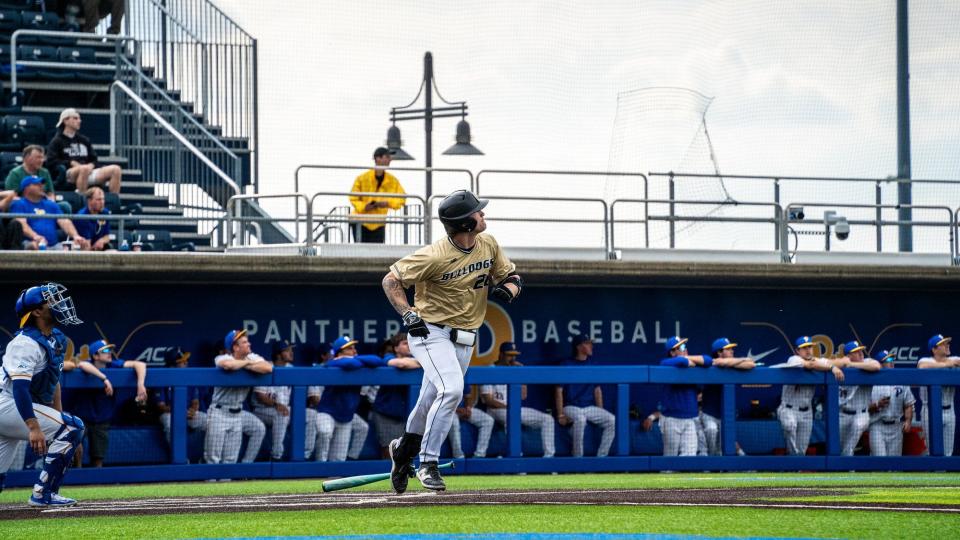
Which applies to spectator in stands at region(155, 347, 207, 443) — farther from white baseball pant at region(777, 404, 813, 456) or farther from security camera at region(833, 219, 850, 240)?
security camera at region(833, 219, 850, 240)

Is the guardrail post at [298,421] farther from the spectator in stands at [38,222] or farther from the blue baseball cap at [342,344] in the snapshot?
the spectator in stands at [38,222]

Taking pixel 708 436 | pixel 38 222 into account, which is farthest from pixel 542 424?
pixel 38 222

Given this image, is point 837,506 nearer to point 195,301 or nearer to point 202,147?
point 195,301

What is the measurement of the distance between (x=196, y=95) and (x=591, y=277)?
7.13m

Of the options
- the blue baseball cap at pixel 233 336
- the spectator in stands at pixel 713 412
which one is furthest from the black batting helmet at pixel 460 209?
the spectator in stands at pixel 713 412

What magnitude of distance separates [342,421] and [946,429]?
576 cm

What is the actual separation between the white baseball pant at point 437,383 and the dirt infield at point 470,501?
376mm

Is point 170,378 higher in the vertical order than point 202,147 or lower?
lower

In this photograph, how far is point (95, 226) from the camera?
15.2 meters

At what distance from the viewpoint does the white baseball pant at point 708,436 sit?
13.0m

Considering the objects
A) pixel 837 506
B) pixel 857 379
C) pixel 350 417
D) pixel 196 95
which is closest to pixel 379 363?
pixel 350 417

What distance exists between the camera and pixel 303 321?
15.8m

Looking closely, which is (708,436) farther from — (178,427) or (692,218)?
(178,427)

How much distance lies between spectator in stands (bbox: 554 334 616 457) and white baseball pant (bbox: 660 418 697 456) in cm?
52
